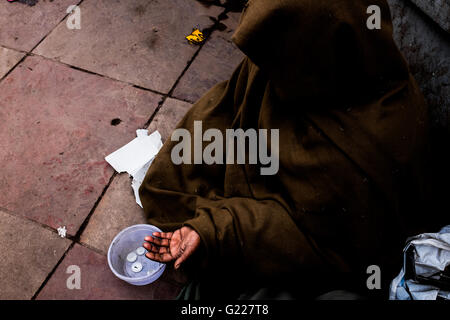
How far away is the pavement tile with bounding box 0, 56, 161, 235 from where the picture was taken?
250cm

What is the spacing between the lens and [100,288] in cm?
217

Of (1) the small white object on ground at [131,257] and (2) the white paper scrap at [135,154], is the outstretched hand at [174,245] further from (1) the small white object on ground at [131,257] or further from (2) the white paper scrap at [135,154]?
(2) the white paper scrap at [135,154]

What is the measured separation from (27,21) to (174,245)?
2977 mm

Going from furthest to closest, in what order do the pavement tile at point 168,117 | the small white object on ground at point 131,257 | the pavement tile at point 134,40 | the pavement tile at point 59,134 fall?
the pavement tile at point 134,40 < the pavement tile at point 168,117 < the pavement tile at point 59,134 < the small white object on ground at point 131,257

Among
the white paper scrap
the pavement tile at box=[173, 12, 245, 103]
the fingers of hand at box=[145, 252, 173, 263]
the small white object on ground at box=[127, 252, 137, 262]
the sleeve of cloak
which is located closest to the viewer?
the sleeve of cloak

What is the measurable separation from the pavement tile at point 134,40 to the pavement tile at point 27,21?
4.8 inches

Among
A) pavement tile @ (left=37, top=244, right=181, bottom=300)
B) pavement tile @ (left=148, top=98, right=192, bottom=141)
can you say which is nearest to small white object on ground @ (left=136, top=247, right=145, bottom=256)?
pavement tile @ (left=37, top=244, right=181, bottom=300)

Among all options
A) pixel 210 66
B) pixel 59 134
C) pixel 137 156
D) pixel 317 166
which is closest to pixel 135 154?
pixel 137 156

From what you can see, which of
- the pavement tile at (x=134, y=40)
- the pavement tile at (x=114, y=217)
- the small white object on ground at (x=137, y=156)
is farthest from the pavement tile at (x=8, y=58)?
the pavement tile at (x=114, y=217)

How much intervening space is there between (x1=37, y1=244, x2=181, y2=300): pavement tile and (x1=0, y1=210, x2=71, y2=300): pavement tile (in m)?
0.08

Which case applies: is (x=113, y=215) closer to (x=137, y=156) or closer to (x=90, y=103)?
(x=137, y=156)

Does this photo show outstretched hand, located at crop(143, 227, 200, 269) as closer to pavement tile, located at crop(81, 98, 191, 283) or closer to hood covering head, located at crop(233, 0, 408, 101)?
pavement tile, located at crop(81, 98, 191, 283)

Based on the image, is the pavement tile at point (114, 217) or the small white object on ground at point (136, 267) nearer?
the small white object on ground at point (136, 267)

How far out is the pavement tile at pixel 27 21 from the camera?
11.1 ft
